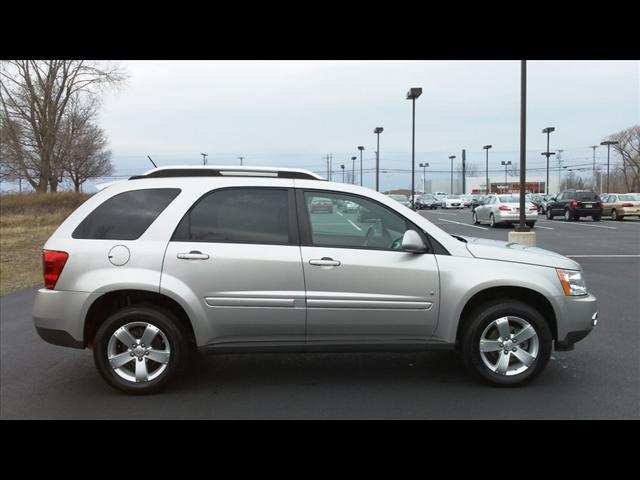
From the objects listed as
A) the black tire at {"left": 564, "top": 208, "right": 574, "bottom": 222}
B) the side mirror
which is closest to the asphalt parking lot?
the side mirror

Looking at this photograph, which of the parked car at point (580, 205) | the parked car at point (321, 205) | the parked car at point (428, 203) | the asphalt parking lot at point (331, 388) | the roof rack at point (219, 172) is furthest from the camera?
the parked car at point (428, 203)

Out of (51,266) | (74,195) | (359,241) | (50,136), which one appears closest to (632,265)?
(359,241)

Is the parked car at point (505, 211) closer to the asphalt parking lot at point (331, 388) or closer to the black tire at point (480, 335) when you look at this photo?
the asphalt parking lot at point (331, 388)

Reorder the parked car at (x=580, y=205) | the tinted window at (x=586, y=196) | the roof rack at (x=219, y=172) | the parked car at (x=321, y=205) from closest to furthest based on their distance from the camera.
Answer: the parked car at (x=321, y=205), the roof rack at (x=219, y=172), the parked car at (x=580, y=205), the tinted window at (x=586, y=196)

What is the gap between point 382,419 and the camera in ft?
13.2

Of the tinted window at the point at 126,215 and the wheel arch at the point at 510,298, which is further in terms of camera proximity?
the wheel arch at the point at 510,298

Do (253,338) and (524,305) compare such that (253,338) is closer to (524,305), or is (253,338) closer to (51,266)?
(51,266)

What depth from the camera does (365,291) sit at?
456 cm

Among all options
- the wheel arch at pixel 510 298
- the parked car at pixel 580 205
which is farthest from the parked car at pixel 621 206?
the wheel arch at pixel 510 298

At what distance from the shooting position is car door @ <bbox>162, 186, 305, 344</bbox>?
14.8 ft

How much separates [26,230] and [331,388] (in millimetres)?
25207

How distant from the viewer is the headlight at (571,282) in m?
4.74

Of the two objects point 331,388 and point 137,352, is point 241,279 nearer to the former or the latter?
point 137,352

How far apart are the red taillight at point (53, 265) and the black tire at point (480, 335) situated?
11.0 ft
